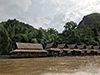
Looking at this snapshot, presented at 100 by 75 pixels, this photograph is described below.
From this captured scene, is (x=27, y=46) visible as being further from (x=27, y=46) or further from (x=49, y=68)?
(x=49, y=68)

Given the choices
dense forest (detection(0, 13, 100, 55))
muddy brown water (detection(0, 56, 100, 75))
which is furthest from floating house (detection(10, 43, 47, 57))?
muddy brown water (detection(0, 56, 100, 75))

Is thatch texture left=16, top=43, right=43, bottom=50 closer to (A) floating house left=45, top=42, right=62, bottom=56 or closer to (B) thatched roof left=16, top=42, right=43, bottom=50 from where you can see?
(B) thatched roof left=16, top=42, right=43, bottom=50

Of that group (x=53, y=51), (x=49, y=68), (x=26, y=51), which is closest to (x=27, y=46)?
(x=26, y=51)

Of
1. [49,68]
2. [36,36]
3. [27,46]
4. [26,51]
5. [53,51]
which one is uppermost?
[36,36]

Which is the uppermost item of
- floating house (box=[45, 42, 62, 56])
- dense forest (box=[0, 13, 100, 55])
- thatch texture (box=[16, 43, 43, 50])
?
dense forest (box=[0, 13, 100, 55])

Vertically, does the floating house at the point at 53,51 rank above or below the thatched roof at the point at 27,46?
below

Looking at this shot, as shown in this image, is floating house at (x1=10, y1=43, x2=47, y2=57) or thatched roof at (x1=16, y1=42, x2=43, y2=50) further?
thatched roof at (x1=16, y1=42, x2=43, y2=50)

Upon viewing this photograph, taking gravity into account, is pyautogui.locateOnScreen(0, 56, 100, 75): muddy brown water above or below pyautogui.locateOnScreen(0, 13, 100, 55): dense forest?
below

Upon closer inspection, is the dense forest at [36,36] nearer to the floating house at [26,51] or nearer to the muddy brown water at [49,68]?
the floating house at [26,51]

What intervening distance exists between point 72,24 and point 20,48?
42914 mm

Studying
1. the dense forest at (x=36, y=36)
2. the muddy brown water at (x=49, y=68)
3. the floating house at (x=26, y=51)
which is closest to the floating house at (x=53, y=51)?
the floating house at (x=26, y=51)

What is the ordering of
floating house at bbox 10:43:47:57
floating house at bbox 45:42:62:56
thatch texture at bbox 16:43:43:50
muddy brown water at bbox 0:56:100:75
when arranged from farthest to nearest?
floating house at bbox 45:42:62:56
thatch texture at bbox 16:43:43:50
floating house at bbox 10:43:47:57
muddy brown water at bbox 0:56:100:75

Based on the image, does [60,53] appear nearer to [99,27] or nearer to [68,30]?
[68,30]

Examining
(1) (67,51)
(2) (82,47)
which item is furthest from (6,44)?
(2) (82,47)
